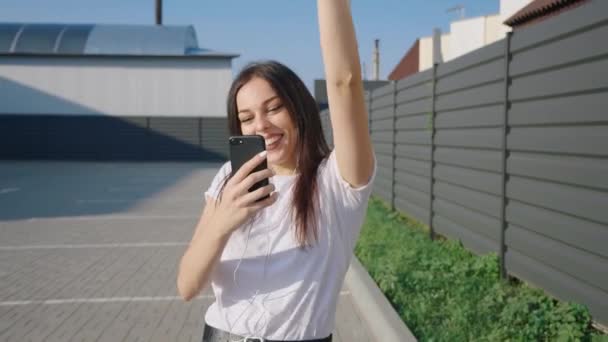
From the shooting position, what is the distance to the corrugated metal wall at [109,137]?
96.7 feet

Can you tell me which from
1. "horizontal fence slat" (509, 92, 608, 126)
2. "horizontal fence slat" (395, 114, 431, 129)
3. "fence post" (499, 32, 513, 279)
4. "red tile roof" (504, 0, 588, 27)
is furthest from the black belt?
"red tile roof" (504, 0, 588, 27)

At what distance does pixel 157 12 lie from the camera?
3728cm

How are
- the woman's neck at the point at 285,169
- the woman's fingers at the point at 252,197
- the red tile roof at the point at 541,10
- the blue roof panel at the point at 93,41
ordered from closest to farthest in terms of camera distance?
1. the woman's fingers at the point at 252,197
2. the woman's neck at the point at 285,169
3. the red tile roof at the point at 541,10
4. the blue roof panel at the point at 93,41

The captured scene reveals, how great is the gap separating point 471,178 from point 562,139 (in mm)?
2036

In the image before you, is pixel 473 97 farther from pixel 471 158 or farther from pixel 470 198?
pixel 470 198

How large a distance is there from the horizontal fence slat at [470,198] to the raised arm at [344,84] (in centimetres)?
449

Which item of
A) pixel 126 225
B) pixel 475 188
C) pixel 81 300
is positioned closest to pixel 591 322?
pixel 475 188

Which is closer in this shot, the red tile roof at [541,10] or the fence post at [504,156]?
the fence post at [504,156]

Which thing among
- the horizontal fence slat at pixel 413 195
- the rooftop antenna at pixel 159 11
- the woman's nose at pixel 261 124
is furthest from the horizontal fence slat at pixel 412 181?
the rooftop antenna at pixel 159 11

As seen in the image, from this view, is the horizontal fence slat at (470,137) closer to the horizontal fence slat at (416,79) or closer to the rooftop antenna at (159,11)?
the horizontal fence slat at (416,79)

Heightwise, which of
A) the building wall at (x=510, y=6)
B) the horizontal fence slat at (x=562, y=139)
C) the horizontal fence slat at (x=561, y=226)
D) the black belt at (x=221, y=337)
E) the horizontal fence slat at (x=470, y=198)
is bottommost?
the horizontal fence slat at (x=470, y=198)

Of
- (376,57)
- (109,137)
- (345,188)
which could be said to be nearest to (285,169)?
(345,188)

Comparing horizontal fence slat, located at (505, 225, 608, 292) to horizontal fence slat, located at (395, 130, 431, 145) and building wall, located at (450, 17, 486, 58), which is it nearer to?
horizontal fence slat, located at (395, 130, 431, 145)

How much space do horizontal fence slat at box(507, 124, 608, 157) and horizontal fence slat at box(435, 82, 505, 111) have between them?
19.8 inches
